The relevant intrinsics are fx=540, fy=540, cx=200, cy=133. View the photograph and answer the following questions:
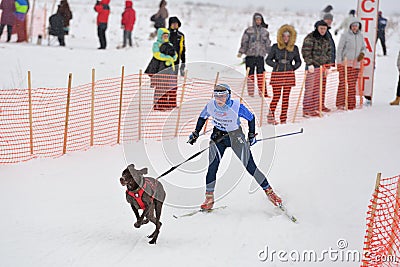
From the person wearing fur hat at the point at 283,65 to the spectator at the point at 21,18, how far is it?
28.9 feet

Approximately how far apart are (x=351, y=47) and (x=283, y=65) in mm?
1867

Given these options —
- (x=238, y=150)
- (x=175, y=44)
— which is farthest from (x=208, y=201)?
(x=175, y=44)

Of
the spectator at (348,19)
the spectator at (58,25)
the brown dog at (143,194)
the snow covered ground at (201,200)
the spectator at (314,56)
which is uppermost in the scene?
the spectator at (348,19)

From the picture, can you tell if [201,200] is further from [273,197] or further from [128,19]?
[128,19]

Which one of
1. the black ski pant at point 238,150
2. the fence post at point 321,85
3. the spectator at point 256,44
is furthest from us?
the spectator at point 256,44

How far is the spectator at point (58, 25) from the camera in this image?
1683cm

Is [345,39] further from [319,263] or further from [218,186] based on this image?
[319,263]

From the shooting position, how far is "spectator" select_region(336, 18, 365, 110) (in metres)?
11.5

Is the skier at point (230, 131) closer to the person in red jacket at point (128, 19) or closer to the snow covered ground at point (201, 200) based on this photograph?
the snow covered ground at point (201, 200)

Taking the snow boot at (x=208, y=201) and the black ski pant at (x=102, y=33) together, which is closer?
the snow boot at (x=208, y=201)

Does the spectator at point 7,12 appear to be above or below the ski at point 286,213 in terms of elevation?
above

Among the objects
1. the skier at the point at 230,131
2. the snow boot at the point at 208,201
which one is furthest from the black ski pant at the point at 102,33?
the snow boot at the point at 208,201

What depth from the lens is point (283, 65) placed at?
422 inches

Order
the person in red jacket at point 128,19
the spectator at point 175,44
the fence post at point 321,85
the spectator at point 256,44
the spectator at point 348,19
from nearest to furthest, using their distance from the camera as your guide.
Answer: the fence post at point 321,85 < the spectator at point 175,44 < the spectator at point 256,44 < the spectator at point 348,19 < the person in red jacket at point 128,19
